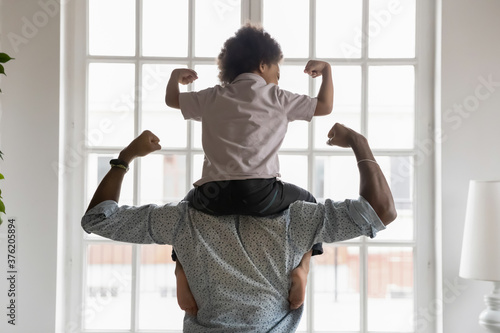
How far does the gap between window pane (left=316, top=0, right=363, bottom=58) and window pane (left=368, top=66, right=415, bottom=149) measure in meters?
0.14

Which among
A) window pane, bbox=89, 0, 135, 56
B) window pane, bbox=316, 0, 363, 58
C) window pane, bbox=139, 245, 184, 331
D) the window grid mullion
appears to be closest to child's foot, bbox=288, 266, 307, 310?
the window grid mullion

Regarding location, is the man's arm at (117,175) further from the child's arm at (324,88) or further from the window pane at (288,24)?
the window pane at (288,24)

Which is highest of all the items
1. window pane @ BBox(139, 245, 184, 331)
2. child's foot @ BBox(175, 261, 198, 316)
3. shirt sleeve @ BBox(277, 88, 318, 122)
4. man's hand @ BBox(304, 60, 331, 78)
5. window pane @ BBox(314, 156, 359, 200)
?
man's hand @ BBox(304, 60, 331, 78)

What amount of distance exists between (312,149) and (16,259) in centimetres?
129

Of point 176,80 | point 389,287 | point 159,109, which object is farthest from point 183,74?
point 389,287

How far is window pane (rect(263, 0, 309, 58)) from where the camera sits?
272cm

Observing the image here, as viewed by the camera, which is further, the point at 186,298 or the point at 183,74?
the point at 183,74

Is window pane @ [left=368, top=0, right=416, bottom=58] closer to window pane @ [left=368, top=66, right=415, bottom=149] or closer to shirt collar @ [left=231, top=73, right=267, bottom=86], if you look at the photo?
window pane @ [left=368, top=66, right=415, bottom=149]

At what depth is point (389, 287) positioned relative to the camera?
107 inches

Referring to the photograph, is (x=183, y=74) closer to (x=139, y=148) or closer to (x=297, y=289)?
(x=139, y=148)

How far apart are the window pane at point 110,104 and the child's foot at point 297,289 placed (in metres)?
1.62

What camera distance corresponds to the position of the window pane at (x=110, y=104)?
2742 mm

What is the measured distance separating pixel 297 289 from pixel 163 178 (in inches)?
61.6

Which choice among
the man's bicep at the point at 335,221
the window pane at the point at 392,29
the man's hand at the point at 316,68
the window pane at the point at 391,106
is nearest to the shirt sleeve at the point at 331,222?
the man's bicep at the point at 335,221
